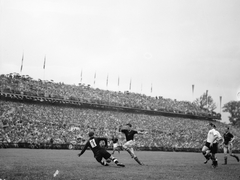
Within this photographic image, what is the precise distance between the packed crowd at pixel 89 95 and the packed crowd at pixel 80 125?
2.47m

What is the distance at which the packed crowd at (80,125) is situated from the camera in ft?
115

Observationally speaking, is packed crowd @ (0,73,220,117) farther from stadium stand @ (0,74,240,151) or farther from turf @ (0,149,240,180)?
turf @ (0,149,240,180)

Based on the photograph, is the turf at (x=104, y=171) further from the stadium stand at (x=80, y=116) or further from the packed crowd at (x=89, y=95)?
the packed crowd at (x=89, y=95)

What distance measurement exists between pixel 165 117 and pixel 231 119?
50.5 meters

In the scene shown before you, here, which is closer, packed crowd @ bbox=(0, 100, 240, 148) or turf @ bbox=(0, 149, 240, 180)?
turf @ bbox=(0, 149, 240, 180)

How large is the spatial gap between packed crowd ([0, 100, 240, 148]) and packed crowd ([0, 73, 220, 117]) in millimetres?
2469

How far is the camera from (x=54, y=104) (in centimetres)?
4706

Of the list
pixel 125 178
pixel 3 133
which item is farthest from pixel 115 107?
pixel 125 178

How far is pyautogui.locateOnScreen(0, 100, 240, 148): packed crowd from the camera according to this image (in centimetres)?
3497

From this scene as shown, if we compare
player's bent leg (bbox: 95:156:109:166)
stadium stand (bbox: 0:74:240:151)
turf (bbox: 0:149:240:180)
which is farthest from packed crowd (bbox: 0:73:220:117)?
player's bent leg (bbox: 95:156:109:166)

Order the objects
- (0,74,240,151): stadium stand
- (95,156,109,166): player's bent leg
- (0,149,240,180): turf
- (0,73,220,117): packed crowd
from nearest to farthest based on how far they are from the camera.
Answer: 1. (0,149,240,180): turf
2. (95,156,109,166): player's bent leg
3. (0,74,240,151): stadium stand
4. (0,73,220,117): packed crowd

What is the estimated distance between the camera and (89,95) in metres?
53.2

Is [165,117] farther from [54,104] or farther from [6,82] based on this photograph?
[6,82]

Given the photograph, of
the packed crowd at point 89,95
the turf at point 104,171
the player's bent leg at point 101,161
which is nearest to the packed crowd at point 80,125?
the packed crowd at point 89,95
